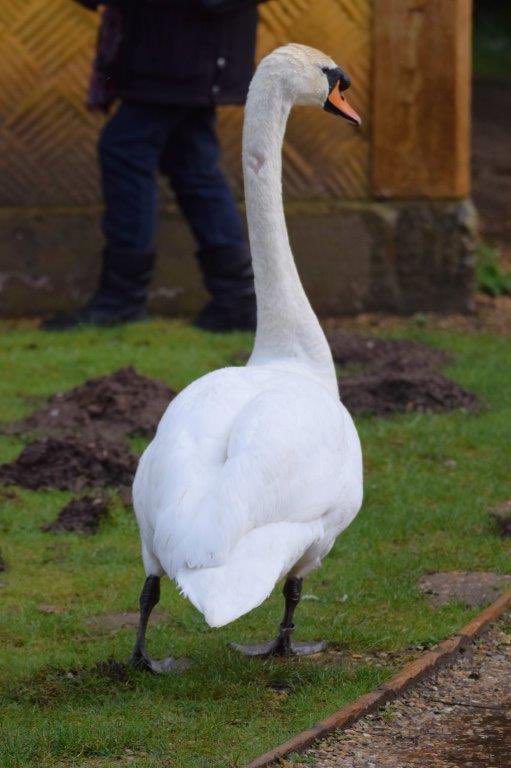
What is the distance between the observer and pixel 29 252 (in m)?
10.1

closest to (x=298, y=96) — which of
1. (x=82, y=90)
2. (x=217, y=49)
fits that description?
(x=217, y=49)

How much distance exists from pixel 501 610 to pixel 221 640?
970mm

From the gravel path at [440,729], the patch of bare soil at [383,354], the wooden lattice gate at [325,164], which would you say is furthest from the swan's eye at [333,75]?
the wooden lattice gate at [325,164]

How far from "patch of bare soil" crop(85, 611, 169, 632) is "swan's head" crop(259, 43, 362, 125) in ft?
6.44

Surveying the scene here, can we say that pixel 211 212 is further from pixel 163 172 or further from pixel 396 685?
pixel 396 685

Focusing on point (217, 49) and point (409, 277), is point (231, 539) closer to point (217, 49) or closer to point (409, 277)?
point (217, 49)

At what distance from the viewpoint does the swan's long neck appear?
5.14m

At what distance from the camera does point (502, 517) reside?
5988mm

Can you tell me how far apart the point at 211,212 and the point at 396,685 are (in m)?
5.56

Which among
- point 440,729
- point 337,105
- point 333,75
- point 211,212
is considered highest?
point 333,75

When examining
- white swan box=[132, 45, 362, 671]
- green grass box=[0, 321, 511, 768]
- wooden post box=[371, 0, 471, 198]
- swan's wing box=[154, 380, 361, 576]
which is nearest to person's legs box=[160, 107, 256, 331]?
wooden post box=[371, 0, 471, 198]

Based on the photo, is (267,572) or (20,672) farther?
(20,672)

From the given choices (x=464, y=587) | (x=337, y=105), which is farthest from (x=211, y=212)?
(x=464, y=587)

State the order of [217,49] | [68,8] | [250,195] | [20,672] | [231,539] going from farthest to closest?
1. [68,8]
2. [217,49]
3. [250,195]
4. [20,672]
5. [231,539]
